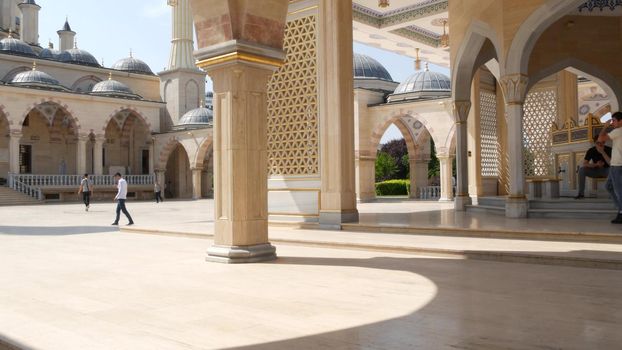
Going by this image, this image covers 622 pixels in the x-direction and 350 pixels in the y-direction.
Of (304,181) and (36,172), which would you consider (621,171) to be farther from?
(36,172)

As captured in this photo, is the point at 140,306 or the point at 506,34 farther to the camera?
the point at 506,34

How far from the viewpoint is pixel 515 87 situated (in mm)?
7949

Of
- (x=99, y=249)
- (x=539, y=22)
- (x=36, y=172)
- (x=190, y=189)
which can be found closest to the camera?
(x=99, y=249)

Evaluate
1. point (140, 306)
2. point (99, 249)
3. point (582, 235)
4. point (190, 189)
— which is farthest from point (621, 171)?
point (190, 189)

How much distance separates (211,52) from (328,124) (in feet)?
11.6

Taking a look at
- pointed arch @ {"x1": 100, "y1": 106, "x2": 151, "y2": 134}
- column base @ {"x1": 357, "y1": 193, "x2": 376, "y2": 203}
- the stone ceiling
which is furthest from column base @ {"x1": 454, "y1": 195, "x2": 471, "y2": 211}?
pointed arch @ {"x1": 100, "y1": 106, "x2": 151, "y2": 134}

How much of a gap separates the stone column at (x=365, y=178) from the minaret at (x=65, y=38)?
23453 millimetres

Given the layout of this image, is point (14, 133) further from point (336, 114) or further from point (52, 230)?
point (336, 114)

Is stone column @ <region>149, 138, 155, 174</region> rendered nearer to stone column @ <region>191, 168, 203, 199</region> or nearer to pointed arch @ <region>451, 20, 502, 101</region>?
stone column @ <region>191, 168, 203, 199</region>

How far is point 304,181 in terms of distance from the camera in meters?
8.58

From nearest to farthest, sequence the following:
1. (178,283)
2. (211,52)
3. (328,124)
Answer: (178,283), (211,52), (328,124)

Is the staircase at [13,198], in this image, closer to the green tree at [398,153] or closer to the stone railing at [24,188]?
the stone railing at [24,188]

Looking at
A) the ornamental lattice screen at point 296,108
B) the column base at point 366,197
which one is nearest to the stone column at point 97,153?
the column base at point 366,197

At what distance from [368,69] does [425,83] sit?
4535 mm
